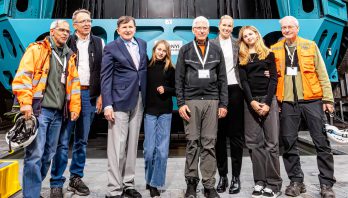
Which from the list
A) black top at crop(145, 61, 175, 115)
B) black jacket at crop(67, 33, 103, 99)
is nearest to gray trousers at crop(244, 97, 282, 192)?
black top at crop(145, 61, 175, 115)

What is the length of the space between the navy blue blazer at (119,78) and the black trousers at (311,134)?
1.41 meters

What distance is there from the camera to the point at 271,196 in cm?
273

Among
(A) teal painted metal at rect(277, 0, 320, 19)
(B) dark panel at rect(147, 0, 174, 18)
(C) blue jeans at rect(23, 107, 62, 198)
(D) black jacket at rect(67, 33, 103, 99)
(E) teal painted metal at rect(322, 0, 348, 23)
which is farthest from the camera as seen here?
(B) dark panel at rect(147, 0, 174, 18)

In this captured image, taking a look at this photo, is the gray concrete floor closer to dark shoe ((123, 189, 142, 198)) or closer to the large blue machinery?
dark shoe ((123, 189, 142, 198))

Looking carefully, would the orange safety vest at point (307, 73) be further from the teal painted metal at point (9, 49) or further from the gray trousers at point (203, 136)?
the teal painted metal at point (9, 49)

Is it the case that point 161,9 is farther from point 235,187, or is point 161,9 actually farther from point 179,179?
point 235,187

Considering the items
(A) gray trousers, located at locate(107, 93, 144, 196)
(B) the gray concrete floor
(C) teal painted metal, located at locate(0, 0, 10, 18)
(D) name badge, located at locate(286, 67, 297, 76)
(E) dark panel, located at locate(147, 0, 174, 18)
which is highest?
(E) dark panel, located at locate(147, 0, 174, 18)

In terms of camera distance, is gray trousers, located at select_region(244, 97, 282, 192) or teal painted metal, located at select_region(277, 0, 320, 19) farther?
teal painted metal, located at select_region(277, 0, 320, 19)

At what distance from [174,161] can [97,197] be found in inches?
64.9

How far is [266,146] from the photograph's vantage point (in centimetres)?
287

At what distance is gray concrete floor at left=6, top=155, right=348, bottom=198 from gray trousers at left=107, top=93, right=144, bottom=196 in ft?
0.89

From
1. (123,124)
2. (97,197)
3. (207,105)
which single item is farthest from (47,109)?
(207,105)

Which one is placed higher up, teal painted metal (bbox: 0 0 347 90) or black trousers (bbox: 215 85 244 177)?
teal painted metal (bbox: 0 0 347 90)

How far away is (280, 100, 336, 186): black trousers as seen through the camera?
2.83m
